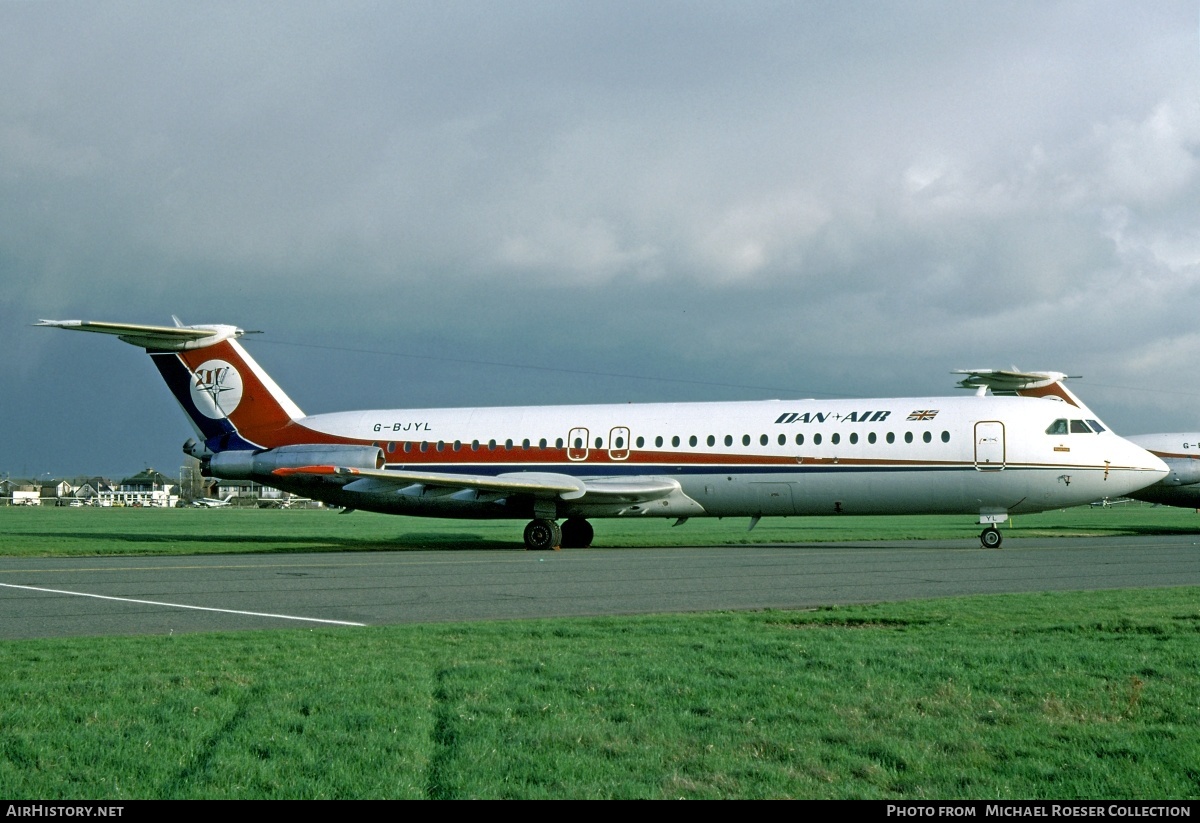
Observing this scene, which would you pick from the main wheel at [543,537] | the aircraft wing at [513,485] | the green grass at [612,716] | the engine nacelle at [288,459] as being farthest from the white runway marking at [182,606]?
the engine nacelle at [288,459]

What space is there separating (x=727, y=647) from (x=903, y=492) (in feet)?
60.9

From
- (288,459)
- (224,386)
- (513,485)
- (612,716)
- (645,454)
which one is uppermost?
(224,386)

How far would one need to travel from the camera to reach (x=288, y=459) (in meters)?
30.9

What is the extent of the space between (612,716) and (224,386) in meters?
28.1

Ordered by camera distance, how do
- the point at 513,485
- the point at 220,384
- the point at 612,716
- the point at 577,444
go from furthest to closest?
the point at 220,384, the point at 577,444, the point at 513,485, the point at 612,716

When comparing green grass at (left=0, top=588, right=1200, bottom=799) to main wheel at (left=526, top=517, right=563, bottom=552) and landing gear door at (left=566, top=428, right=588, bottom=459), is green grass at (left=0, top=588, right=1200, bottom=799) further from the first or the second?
landing gear door at (left=566, top=428, right=588, bottom=459)

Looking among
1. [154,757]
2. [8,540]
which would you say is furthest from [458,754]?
[8,540]

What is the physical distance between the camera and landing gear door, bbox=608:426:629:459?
28.8 m

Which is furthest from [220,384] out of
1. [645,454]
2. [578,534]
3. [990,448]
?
[990,448]

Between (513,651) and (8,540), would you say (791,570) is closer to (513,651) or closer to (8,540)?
(513,651)

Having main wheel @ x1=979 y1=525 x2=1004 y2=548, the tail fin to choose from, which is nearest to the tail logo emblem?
the tail fin

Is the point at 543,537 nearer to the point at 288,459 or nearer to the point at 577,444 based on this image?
the point at 577,444

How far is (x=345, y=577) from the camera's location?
18000 millimetres

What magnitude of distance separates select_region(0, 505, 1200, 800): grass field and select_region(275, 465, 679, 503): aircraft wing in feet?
56.5
